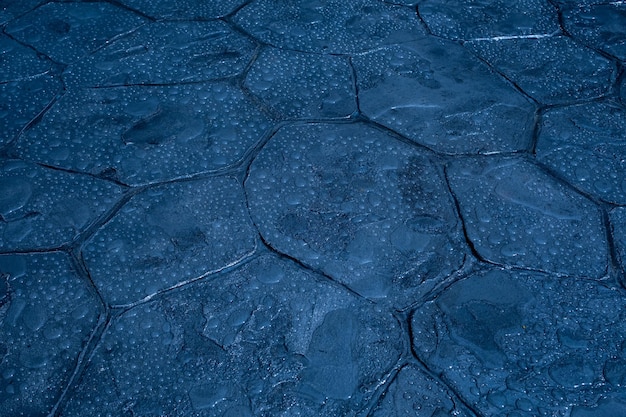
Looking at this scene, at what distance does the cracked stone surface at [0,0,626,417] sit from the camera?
6.54ft

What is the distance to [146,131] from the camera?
264 cm

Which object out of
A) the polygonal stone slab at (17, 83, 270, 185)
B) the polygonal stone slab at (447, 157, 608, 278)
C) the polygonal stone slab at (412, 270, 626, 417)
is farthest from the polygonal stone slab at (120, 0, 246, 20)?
the polygonal stone slab at (412, 270, 626, 417)

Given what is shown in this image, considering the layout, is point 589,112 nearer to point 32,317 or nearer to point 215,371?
point 215,371

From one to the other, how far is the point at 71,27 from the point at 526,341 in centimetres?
257

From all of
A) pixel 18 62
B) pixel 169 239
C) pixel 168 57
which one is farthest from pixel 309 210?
pixel 18 62

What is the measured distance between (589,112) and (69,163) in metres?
2.29

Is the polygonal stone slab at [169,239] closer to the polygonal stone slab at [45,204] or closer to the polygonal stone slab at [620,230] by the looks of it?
the polygonal stone slab at [45,204]

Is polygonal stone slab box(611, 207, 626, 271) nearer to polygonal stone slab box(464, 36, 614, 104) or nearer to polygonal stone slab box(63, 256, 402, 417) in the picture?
polygonal stone slab box(464, 36, 614, 104)

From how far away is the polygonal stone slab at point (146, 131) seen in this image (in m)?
2.52

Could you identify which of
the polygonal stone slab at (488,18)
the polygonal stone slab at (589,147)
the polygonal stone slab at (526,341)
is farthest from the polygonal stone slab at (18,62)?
the polygonal stone slab at (589,147)

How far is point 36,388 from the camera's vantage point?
1.93 metres

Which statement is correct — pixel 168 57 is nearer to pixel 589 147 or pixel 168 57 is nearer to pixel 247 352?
pixel 247 352

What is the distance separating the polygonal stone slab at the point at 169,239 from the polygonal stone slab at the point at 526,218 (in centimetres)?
89

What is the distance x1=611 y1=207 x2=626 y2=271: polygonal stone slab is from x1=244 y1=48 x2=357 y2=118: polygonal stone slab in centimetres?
116
